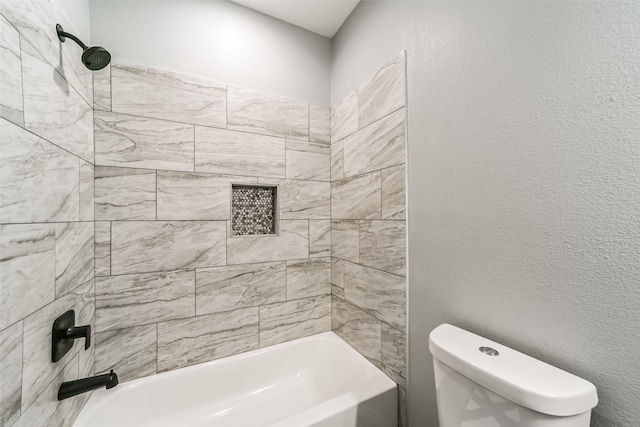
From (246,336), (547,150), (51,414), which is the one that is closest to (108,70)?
(51,414)

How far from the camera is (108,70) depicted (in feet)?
4.28

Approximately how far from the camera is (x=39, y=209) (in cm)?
84

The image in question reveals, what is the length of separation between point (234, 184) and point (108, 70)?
0.85m

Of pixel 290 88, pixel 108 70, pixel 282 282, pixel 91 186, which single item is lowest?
pixel 282 282

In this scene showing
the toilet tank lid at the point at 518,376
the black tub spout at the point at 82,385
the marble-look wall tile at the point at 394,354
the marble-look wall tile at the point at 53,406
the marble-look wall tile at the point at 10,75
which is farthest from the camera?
the marble-look wall tile at the point at 394,354

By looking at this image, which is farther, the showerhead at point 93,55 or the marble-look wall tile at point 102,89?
the marble-look wall tile at point 102,89

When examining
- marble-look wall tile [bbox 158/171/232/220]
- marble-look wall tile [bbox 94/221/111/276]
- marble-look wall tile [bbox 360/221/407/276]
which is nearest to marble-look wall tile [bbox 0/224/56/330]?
marble-look wall tile [bbox 94/221/111/276]

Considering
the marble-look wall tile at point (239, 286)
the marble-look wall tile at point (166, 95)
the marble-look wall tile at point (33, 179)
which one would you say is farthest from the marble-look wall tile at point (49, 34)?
the marble-look wall tile at point (239, 286)

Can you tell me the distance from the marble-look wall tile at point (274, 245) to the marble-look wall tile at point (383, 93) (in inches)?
32.5

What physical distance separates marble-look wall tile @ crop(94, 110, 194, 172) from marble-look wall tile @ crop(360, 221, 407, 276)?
1136mm

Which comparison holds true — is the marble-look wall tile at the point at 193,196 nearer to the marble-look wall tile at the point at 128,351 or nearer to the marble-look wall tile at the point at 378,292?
the marble-look wall tile at the point at 128,351

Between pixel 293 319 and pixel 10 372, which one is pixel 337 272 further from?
pixel 10 372

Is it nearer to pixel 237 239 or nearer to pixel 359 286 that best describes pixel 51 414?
pixel 237 239

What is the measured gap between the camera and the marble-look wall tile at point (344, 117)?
1.65 m
